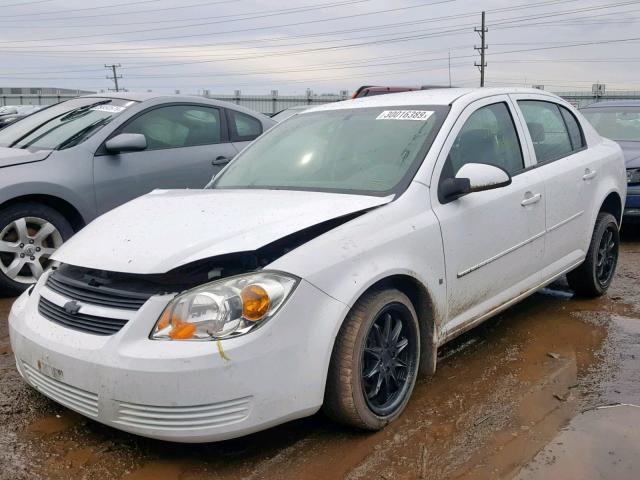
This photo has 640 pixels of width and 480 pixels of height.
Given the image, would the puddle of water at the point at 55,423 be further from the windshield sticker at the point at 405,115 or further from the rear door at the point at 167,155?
the rear door at the point at 167,155

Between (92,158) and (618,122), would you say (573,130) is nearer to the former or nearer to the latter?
(92,158)

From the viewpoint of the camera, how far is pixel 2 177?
16.3ft

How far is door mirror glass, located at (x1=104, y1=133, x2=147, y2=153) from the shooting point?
5320 mm

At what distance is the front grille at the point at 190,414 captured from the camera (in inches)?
99.4

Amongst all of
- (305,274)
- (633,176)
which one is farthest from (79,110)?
(633,176)

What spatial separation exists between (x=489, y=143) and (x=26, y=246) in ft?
11.7

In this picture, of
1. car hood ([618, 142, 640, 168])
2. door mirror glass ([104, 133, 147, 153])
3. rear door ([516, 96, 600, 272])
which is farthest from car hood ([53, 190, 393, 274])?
car hood ([618, 142, 640, 168])

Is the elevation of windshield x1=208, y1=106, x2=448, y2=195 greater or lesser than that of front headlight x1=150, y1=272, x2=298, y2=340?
greater

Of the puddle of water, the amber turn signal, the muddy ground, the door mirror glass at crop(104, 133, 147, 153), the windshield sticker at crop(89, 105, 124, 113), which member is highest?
the windshield sticker at crop(89, 105, 124, 113)

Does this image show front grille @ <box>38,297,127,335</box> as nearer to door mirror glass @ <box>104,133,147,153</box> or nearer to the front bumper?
the front bumper

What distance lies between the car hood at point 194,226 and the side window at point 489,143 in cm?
70

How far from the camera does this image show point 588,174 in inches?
187

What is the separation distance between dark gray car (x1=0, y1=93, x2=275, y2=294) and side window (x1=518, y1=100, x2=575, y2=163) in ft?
9.51

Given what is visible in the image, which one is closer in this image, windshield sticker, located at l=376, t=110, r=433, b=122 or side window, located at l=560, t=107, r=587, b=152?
windshield sticker, located at l=376, t=110, r=433, b=122
